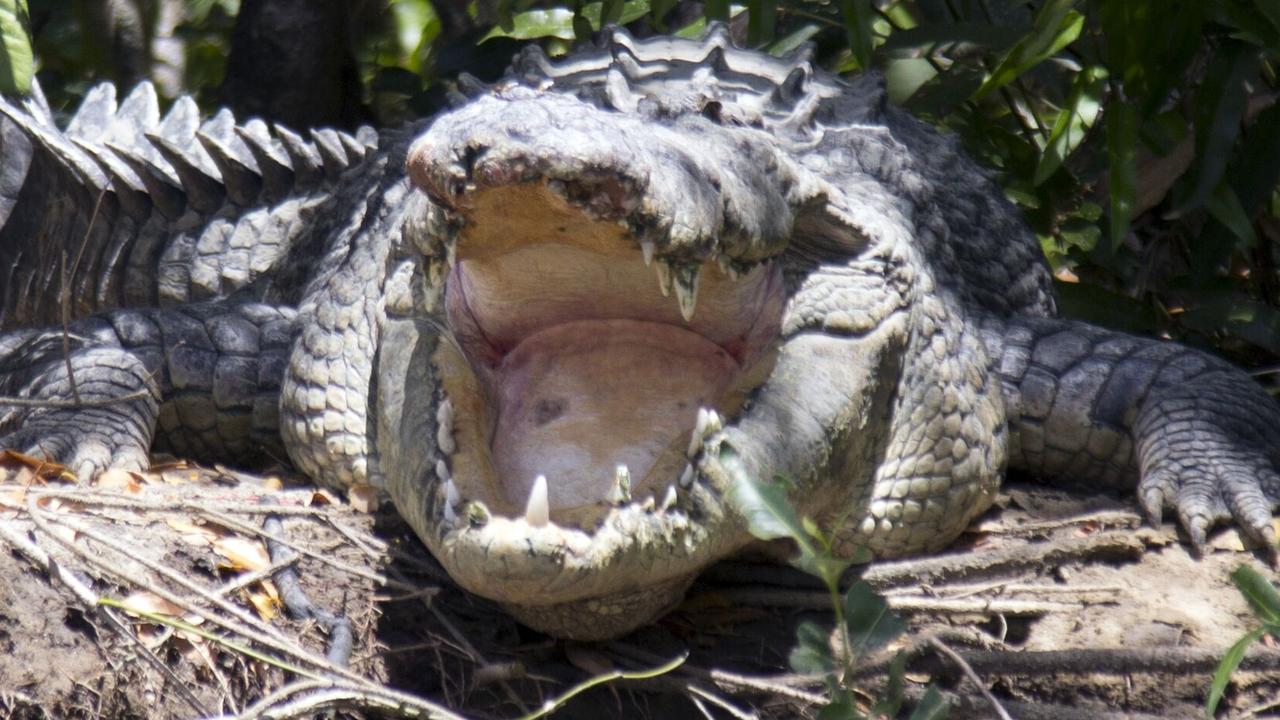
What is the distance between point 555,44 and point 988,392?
7.83 ft

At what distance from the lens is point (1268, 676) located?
2496mm

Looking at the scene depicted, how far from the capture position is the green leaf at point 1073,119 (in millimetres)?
3412

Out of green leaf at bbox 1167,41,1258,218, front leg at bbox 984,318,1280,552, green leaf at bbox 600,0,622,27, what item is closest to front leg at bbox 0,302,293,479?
green leaf at bbox 600,0,622,27

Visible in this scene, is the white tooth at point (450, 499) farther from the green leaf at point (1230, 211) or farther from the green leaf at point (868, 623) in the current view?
the green leaf at point (1230, 211)

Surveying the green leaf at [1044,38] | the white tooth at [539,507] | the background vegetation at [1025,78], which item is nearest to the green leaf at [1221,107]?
the background vegetation at [1025,78]

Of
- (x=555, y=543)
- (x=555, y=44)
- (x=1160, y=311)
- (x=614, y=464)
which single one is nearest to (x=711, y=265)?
(x=614, y=464)

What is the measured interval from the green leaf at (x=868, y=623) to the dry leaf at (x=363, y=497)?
3.76ft

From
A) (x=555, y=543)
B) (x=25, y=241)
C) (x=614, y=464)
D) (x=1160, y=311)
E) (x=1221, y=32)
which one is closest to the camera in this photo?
(x=555, y=543)

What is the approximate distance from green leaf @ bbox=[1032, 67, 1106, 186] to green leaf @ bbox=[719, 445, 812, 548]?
5.52 ft

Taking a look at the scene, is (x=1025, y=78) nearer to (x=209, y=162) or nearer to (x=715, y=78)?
(x=715, y=78)

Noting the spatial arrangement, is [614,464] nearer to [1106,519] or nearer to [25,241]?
[1106,519]

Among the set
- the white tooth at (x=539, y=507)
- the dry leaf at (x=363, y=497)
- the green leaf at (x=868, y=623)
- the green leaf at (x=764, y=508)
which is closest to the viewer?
the green leaf at (x=764, y=508)

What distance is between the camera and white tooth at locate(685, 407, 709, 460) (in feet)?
7.48

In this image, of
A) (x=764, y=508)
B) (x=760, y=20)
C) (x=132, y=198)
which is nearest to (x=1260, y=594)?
(x=764, y=508)
